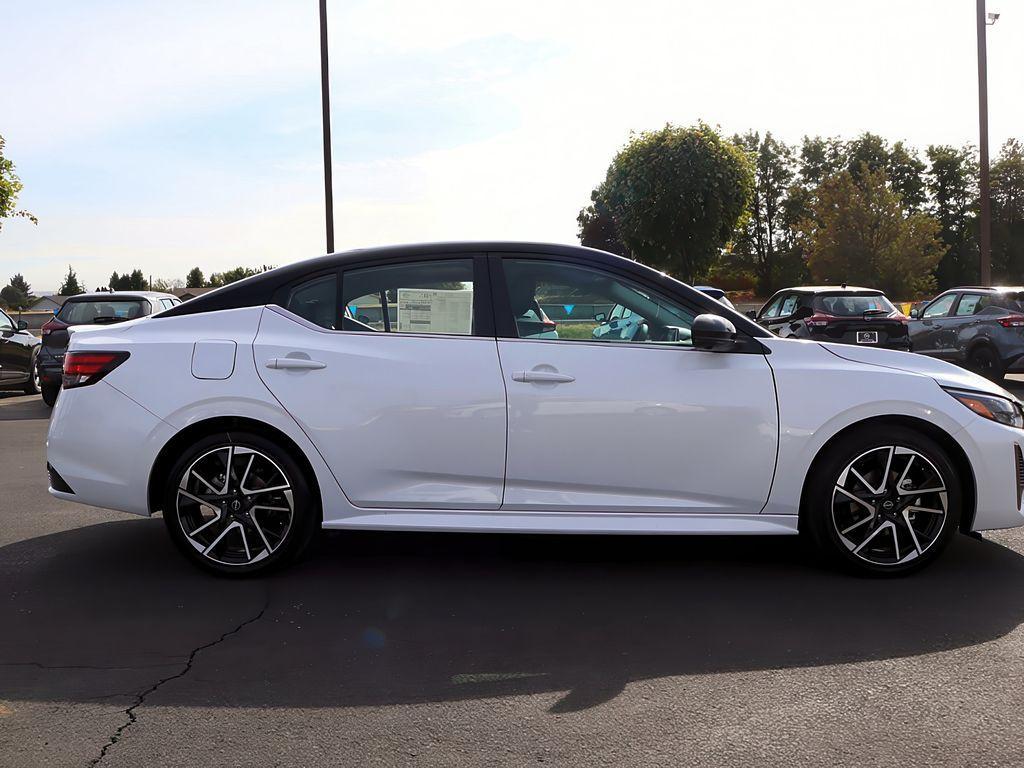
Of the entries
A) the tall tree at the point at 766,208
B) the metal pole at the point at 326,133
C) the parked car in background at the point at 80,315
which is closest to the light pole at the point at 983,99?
the metal pole at the point at 326,133

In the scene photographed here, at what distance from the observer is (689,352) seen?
498 cm

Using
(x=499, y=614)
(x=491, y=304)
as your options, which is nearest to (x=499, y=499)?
(x=499, y=614)

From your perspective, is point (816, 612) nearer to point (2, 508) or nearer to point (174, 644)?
point (174, 644)

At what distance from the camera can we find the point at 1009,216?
241ft

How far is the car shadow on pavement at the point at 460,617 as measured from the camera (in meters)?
3.78

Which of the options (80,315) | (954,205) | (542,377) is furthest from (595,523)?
(954,205)

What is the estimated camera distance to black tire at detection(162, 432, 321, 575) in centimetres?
504

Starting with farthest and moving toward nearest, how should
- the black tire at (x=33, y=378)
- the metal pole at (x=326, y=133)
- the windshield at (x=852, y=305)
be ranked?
the metal pole at (x=326, y=133) → the black tire at (x=33, y=378) → the windshield at (x=852, y=305)

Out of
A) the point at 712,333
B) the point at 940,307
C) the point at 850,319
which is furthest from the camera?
the point at 940,307

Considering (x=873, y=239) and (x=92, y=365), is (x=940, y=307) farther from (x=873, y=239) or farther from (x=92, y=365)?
(x=873, y=239)

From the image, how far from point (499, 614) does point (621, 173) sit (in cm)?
4334

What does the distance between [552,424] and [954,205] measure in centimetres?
8481

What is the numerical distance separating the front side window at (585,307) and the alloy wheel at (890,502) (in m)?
1.02

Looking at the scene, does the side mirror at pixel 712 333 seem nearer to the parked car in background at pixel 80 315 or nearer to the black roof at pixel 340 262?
the black roof at pixel 340 262
